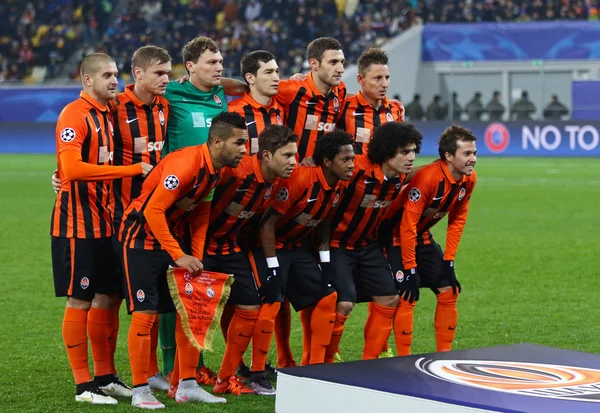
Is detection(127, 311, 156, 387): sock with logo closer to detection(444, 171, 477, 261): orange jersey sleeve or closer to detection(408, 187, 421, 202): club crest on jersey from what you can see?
detection(408, 187, 421, 202): club crest on jersey

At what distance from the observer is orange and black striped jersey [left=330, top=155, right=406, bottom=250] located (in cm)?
684

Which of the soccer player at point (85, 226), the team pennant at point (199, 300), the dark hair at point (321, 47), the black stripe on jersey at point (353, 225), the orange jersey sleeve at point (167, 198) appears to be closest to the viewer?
the orange jersey sleeve at point (167, 198)

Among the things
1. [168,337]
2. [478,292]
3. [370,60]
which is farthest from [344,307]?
[478,292]

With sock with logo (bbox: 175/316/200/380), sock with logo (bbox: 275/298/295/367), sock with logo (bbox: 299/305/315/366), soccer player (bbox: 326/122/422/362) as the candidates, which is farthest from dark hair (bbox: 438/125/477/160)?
sock with logo (bbox: 175/316/200/380)

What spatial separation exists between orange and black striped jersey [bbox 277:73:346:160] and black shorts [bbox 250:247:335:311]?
72cm

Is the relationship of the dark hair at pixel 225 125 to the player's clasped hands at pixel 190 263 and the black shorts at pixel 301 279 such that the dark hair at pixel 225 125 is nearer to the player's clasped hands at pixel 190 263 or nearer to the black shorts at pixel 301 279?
the player's clasped hands at pixel 190 263

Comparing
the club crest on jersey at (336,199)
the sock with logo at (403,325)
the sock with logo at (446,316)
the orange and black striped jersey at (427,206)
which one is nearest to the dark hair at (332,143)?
the club crest on jersey at (336,199)

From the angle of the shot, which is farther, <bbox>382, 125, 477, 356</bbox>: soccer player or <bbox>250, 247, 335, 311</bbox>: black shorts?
<bbox>382, 125, 477, 356</bbox>: soccer player

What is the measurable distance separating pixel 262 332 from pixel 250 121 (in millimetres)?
1334

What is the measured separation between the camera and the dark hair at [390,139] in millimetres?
6656

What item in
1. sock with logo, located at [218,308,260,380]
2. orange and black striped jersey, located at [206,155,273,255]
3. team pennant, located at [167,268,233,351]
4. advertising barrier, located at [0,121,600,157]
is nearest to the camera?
team pennant, located at [167,268,233,351]

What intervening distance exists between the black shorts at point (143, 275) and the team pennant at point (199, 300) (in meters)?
0.08

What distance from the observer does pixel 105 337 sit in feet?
21.4

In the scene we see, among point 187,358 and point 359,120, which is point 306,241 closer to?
point 359,120
